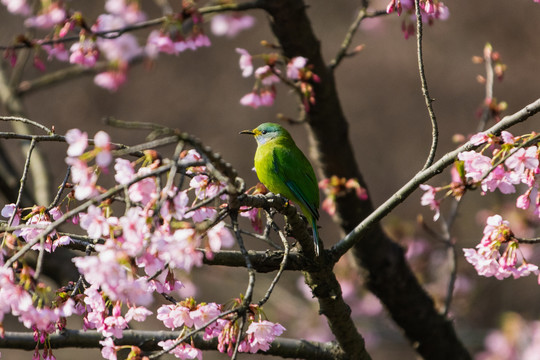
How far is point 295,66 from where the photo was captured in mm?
2732

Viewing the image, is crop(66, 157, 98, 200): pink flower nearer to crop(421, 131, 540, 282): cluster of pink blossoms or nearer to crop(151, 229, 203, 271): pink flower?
crop(151, 229, 203, 271): pink flower

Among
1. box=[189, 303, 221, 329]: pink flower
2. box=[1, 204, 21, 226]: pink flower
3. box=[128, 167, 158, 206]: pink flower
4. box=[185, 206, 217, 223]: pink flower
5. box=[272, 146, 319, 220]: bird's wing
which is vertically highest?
box=[272, 146, 319, 220]: bird's wing

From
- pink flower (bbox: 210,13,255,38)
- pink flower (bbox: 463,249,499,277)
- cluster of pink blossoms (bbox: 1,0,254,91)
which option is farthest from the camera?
pink flower (bbox: 210,13,255,38)

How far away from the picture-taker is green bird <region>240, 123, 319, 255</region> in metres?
2.83

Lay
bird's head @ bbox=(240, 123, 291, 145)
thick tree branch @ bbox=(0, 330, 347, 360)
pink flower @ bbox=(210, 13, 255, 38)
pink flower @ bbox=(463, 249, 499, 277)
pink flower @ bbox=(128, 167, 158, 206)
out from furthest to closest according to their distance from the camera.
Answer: pink flower @ bbox=(210, 13, 255, 38) → bird's head @ bbox=(240, 123, 291, 145) → thick tree branch @ bbox=(0, 330, 347, 360) → pink flower @ bbox=(463, 249, 499, 277) → pink flower @ bbox=(128, 167, 158, 206)

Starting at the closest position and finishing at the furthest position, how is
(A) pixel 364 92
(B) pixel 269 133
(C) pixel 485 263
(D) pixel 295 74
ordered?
(C) pixel 485 263 < (D) pixel 295 74 < (B) pixel 269 133 < (A) pixel 364 92

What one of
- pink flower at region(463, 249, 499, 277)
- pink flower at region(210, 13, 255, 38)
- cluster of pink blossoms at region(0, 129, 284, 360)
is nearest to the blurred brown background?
pink flower at region(210, 13, 255, 38)

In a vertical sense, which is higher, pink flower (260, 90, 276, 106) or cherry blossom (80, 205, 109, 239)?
pink flower (260, 90, 276, 106)

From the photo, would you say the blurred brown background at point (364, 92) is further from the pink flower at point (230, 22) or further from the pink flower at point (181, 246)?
the pink flower at point (181, 246)

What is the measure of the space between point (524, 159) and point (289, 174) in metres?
1.28

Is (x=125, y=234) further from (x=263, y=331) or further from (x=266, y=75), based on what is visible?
(x=266, y=75)

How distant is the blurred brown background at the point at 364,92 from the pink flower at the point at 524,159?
16.1 ft

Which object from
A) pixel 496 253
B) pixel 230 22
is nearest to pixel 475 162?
pixel 496 253

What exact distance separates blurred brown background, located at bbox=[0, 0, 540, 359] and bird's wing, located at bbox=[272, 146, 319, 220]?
Result: 3.60 metres
